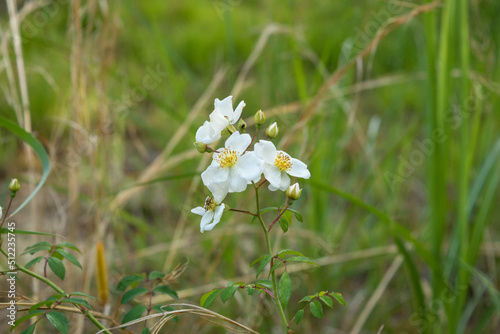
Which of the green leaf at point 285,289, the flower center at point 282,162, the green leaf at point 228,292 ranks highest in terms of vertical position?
the flower center at point 282,162

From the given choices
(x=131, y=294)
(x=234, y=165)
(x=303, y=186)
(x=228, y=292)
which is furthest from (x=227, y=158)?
(x=303, y=186)

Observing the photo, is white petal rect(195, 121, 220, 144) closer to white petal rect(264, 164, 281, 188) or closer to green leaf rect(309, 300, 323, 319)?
white petal rect(264, 164, 281, 188)

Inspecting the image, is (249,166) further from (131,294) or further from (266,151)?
(131,294)

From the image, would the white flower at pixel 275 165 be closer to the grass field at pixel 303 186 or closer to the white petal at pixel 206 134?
the white petal at pixel 206 134

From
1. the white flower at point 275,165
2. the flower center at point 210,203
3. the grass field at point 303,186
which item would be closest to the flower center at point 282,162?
the white flower at point 275,165

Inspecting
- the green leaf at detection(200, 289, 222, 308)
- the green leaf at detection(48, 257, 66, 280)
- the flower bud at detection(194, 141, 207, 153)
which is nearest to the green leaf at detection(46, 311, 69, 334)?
the green leaf at detection(48, 257, 66, 280)

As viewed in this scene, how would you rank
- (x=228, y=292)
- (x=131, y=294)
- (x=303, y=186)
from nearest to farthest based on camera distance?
(x=228, y=292), (x=131, y=294), (x=303, y=186)

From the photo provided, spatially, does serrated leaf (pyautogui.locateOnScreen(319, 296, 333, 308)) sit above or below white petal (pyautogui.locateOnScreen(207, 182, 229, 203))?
below
